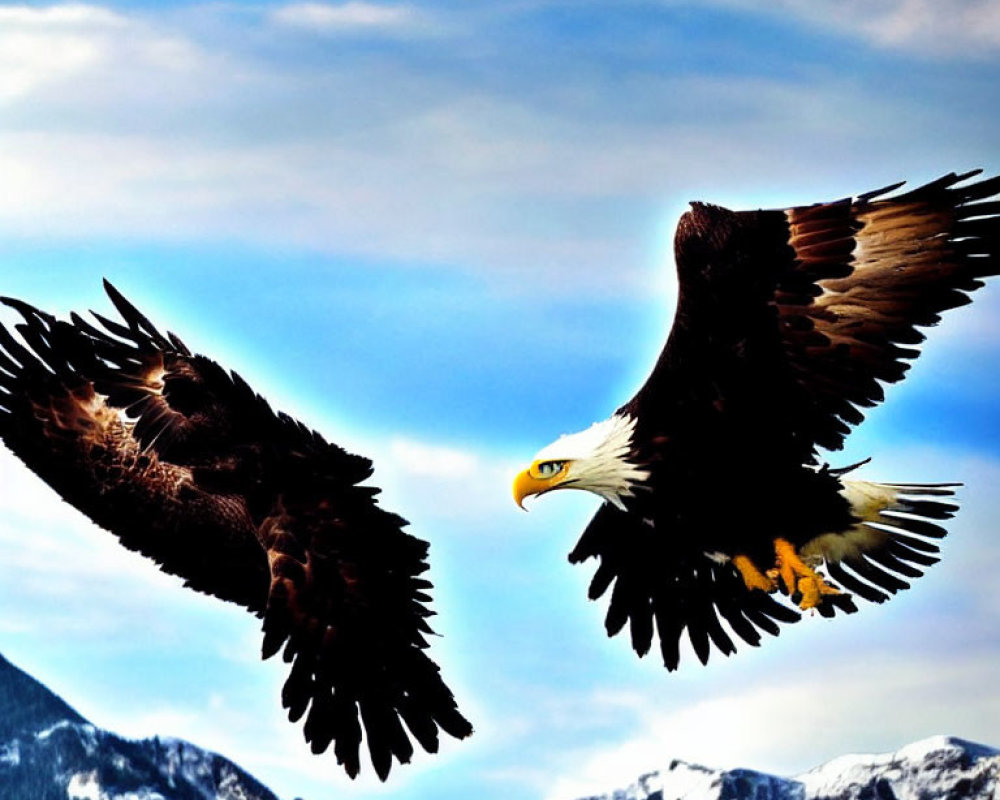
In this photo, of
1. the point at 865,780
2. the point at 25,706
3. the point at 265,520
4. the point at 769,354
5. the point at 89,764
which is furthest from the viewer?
the point at 25,706

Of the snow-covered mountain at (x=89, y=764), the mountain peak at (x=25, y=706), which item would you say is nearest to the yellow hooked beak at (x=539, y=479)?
the snow-covered mountain at (x=89, y=764)

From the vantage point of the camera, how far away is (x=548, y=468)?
981 centimetres

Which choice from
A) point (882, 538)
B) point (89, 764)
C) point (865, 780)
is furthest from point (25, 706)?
point (882, 538)

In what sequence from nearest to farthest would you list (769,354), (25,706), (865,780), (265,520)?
(265,520)
(769,354)
(865,780)
(25,706)

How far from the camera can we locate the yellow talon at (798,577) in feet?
33.0

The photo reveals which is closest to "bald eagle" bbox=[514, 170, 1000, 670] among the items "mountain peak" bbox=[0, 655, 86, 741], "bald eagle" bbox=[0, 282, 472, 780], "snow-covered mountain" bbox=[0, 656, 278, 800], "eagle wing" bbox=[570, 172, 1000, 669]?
"eagle wing" bbox=[570, 172, 1000, 669]

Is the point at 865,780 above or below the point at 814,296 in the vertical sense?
above

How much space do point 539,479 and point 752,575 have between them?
1451 mm

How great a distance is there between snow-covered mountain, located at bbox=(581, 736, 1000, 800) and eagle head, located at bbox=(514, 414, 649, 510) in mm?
58074

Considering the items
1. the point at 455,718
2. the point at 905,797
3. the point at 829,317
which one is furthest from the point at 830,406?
the point at 905,797

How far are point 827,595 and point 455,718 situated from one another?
3.48 metres

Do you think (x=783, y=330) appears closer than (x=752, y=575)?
Yes

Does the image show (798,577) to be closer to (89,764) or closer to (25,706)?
(89,764)

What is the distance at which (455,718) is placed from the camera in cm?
753
